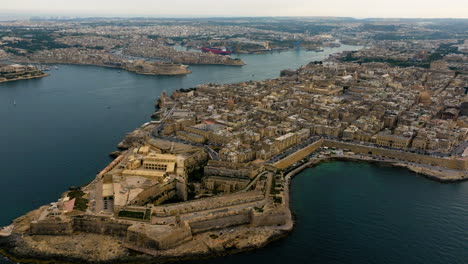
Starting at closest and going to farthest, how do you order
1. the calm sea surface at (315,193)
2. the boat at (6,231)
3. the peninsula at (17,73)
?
the calm sea surface at (315,193), the boat at (6,231), the peninsula at (17,73)

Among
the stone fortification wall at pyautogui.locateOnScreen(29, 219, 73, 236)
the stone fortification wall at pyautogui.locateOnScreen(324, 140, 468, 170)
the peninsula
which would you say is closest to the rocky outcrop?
the stone fortification wall at pyautogui.locateOnScreen(29, 219, 73, 236)

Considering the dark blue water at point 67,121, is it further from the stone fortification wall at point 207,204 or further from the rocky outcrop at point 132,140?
the stone fortification wall at point 207,204

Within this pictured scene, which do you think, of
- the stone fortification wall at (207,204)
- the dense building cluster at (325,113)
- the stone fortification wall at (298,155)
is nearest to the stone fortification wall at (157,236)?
the stone fortification wall at (207,204)

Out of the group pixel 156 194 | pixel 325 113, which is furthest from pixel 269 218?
pixel 325 113

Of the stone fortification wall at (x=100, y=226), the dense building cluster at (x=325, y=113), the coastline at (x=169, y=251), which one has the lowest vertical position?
the coastline at (x=169, y=251)

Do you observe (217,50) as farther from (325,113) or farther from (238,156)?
(238,156)
